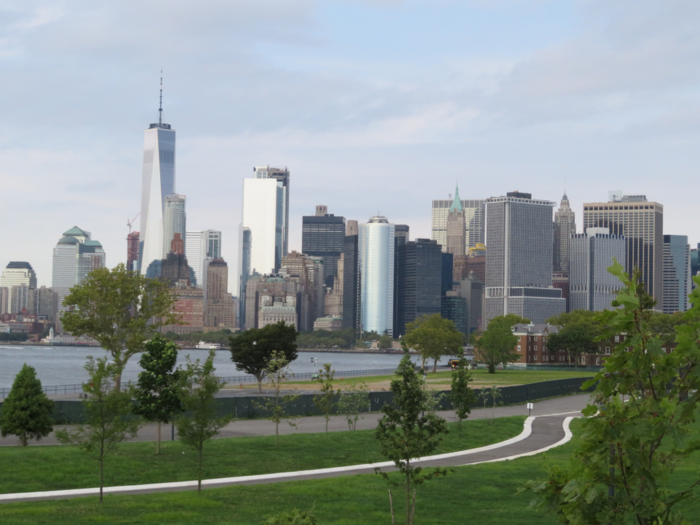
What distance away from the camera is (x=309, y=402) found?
64.6m

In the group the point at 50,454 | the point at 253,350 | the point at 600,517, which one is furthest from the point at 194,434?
the point at 253,350

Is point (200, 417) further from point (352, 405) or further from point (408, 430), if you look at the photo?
point (352, 405)

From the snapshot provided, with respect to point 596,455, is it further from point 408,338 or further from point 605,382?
point 408,338

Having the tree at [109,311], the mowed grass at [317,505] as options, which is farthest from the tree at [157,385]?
the tree at [109,311]

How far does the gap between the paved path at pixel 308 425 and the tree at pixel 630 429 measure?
32828mm

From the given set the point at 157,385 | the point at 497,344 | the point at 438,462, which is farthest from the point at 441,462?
the point at 497,344

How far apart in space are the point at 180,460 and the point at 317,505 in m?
11.6

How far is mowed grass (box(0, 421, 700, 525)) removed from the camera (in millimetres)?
24828

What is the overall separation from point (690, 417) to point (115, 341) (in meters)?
64.5

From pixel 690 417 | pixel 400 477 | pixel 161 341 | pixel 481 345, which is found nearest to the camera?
pixel 690 417

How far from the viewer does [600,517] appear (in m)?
6.73

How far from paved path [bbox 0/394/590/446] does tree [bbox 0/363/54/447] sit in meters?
1.68

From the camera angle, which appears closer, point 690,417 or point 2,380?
point 690,417

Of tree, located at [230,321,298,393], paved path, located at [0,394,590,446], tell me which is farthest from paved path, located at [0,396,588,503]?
tree, located at [230,321,298,393]
